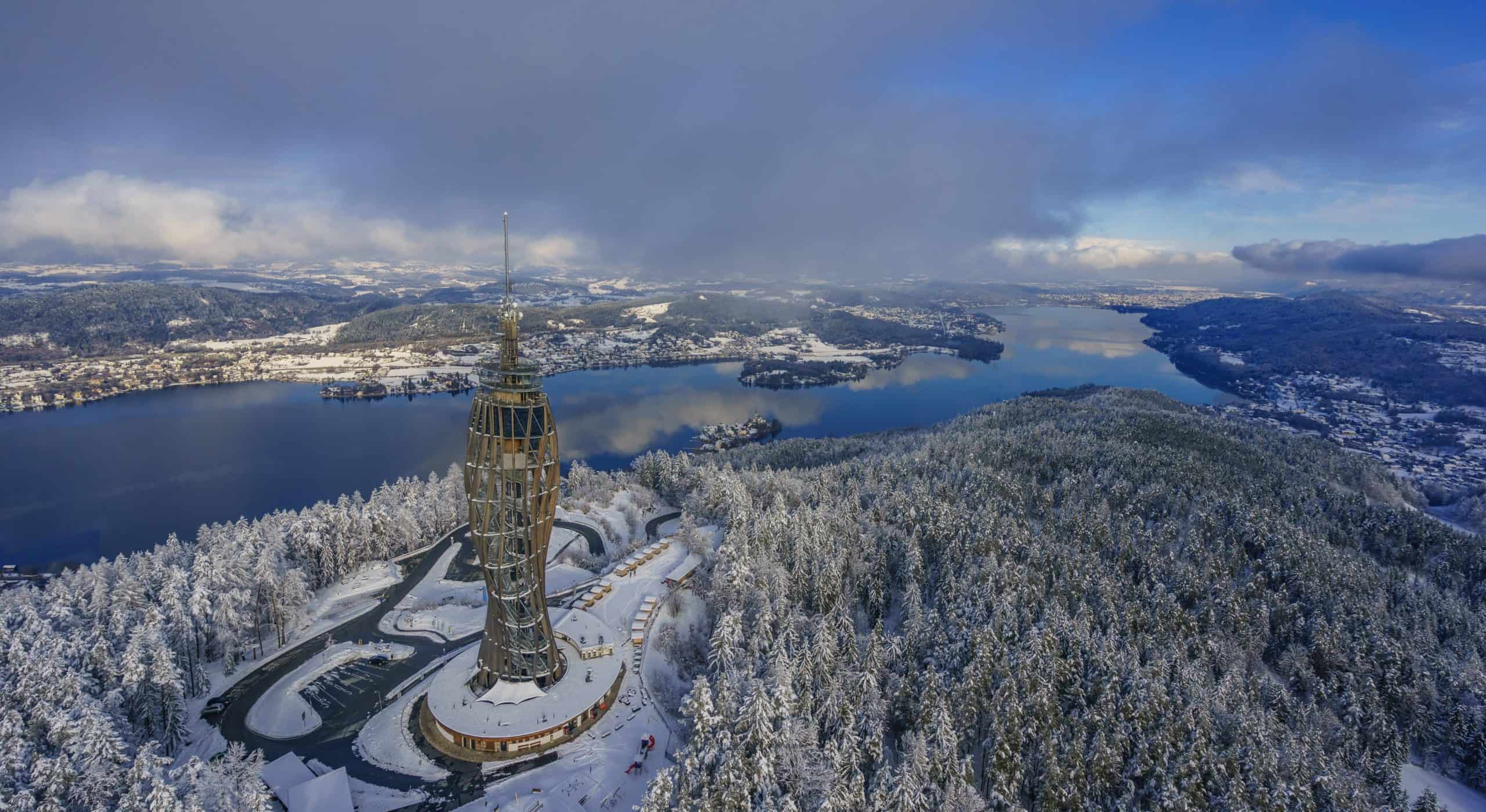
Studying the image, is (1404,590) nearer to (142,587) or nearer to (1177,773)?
(1177,773)

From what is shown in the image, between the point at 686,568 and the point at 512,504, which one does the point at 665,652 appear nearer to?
the point at 686,568


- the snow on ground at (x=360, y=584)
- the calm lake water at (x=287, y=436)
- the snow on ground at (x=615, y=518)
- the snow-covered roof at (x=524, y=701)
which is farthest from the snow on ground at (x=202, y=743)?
the calm lake water at (x=287, y=436)

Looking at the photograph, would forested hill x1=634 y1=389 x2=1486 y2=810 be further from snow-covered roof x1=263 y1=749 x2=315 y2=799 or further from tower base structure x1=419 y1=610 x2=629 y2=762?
snow-covered roof x1=263 y1=749 x2=315 y2=799

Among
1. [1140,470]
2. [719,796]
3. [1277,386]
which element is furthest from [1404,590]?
[1277,386]

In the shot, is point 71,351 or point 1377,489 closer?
point 1377,489

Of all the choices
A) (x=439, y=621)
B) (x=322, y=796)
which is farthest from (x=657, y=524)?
(x=322, y=796)

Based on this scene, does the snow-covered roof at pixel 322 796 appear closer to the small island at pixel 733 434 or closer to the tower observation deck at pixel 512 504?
the tower observation deck at pixel 512 504

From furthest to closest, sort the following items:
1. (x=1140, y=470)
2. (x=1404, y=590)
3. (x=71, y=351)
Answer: (x=71, y=351) → (x=1140, y=470) → (x=1404, y=590)
